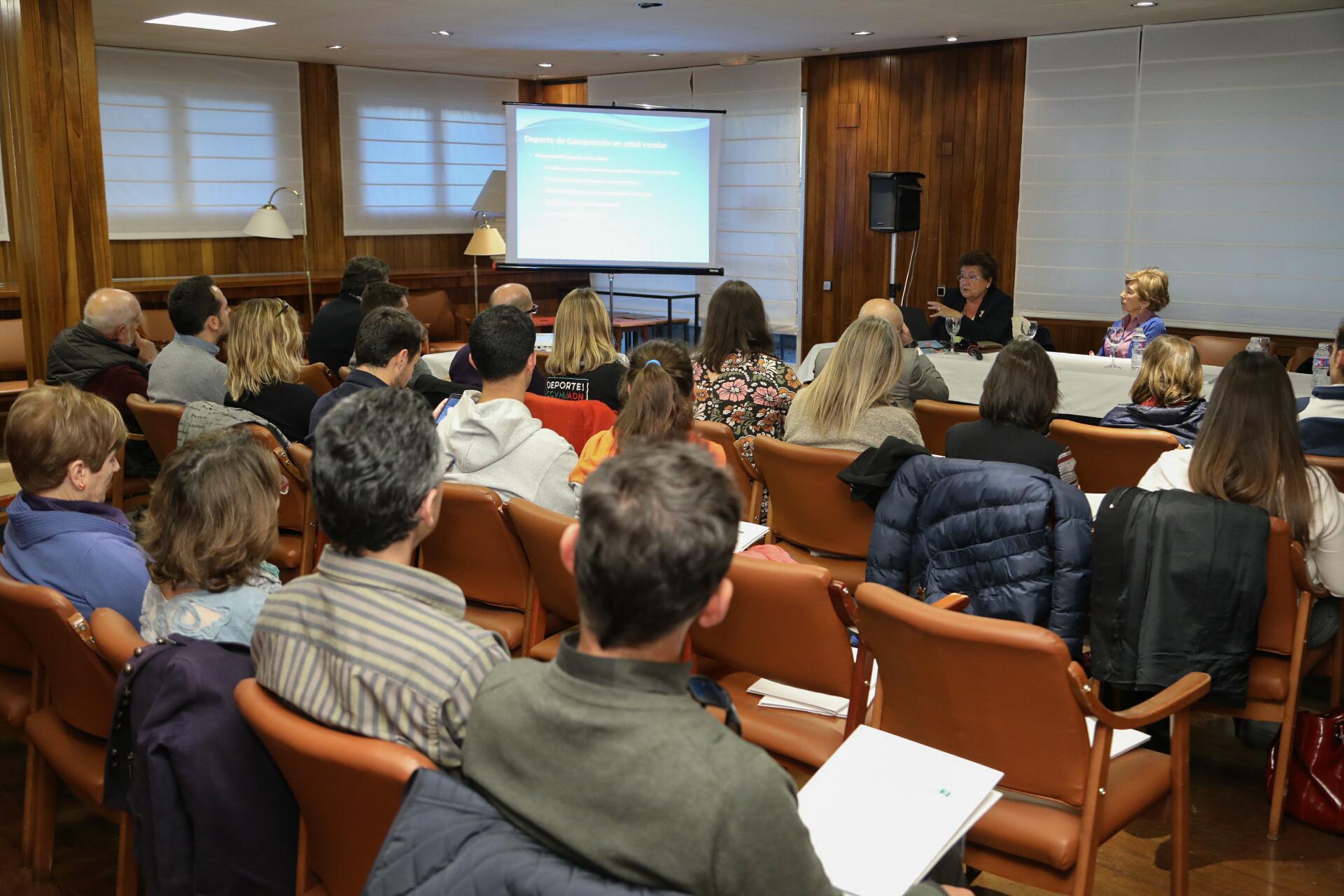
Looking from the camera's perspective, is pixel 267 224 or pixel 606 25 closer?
pixel 606 25

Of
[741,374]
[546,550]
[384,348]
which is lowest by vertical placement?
[546,550]

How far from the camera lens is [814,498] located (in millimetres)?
3334

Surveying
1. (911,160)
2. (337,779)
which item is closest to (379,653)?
(337,779)

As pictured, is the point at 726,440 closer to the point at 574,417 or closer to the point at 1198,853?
the point at 574,417

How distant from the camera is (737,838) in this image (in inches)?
40.8

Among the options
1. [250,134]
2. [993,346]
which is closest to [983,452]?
[993,346]

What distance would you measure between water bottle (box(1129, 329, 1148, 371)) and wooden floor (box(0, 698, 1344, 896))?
2.96 metres

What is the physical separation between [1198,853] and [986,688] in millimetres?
1207

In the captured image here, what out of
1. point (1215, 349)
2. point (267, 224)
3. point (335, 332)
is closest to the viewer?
point (335, 332)

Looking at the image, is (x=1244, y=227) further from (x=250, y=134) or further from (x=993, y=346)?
(x=250, y=134)

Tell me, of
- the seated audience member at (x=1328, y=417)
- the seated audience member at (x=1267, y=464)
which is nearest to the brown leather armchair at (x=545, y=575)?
the seated audience member at (x=1267, y=464)

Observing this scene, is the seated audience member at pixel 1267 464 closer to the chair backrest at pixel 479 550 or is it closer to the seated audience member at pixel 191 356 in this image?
the chair backrest at pixel 479 550

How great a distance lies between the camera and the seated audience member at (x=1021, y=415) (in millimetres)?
3039

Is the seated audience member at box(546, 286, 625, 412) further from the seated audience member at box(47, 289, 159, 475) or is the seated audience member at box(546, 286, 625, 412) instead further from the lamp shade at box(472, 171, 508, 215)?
the lamp shade at box(472, 171, 508, 215)
